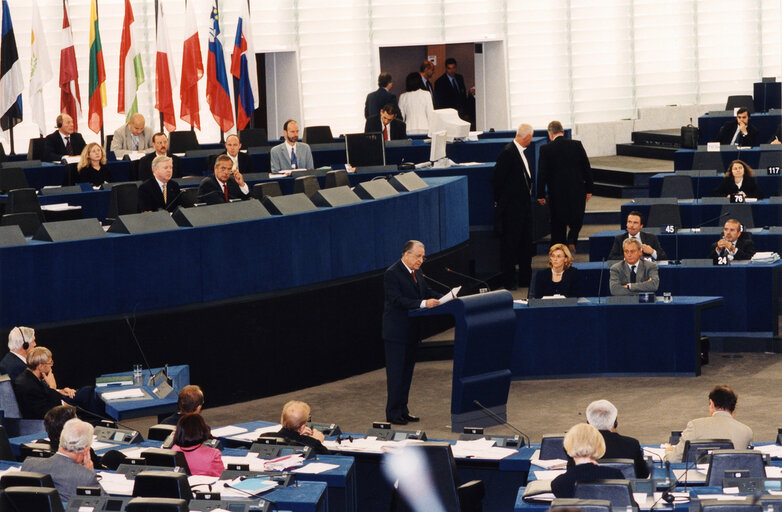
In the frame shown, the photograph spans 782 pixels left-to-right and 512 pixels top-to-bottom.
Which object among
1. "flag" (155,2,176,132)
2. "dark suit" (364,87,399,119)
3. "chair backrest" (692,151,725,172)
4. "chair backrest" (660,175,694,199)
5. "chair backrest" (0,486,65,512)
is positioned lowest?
"chair backrest" (0,486,65,512)

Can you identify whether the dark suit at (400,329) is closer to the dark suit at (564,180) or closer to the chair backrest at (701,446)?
the chair backrest at (701,446)

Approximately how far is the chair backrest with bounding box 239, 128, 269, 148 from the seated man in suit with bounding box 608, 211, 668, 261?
19.5 feet

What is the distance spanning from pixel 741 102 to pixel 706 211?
779 centimetres

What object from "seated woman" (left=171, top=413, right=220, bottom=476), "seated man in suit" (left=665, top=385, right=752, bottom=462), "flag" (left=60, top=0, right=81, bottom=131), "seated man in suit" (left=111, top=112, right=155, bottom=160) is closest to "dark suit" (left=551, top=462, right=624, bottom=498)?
"seated man in suit" (left=665, top=385, right=752, bottom=462)

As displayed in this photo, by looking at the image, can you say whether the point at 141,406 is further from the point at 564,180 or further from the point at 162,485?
the point at 564,180

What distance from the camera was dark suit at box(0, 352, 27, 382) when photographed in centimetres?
941

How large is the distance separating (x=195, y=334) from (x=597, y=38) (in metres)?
13.5

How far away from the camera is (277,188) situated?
13.4m

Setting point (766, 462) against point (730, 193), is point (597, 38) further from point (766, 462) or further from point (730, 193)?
point (766, 462)

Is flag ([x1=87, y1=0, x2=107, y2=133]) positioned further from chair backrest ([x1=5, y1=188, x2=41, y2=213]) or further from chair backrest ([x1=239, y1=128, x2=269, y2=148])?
chair backrest ([x1=5, y1=188, x2=41, y2=213])

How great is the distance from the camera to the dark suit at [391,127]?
17125 millimetres

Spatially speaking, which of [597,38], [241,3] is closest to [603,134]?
[597,38]

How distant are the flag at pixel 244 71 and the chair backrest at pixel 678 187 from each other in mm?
5972

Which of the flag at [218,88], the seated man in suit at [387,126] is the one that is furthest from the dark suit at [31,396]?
the flag at [218,88]
